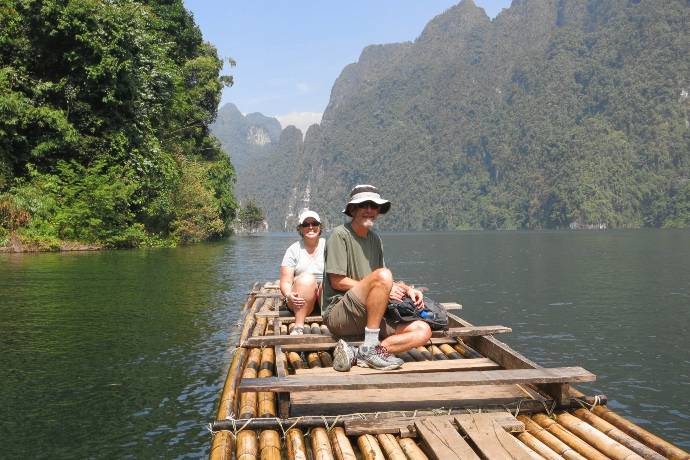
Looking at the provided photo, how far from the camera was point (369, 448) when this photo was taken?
14.4ft

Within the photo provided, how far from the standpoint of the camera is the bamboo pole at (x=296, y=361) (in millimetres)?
6578

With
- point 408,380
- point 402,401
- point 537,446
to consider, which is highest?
point 408,380

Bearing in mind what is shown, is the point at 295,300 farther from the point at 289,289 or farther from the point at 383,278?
the point at 383,278

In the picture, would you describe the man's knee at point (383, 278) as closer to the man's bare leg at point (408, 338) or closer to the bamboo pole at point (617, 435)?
the man's bare leg at point (408, 338)

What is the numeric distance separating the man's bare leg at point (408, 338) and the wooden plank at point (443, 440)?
1.40 metres

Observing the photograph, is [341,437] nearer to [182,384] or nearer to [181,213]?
[182,384]

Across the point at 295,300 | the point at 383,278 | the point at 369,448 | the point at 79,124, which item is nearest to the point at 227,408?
the point at 369,448

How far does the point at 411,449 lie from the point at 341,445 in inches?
21.2

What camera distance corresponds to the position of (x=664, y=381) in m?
8.59

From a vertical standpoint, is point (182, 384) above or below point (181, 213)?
below

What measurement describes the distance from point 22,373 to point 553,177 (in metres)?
177

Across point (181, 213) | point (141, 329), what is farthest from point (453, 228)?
point (141, 329)

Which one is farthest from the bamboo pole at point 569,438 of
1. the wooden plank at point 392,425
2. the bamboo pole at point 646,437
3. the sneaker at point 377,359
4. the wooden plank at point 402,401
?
the sneaker at point 377,359

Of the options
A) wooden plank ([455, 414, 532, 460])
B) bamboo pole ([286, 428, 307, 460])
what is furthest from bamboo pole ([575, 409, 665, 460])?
bamboo pole ([286, 428, 307, 460])
